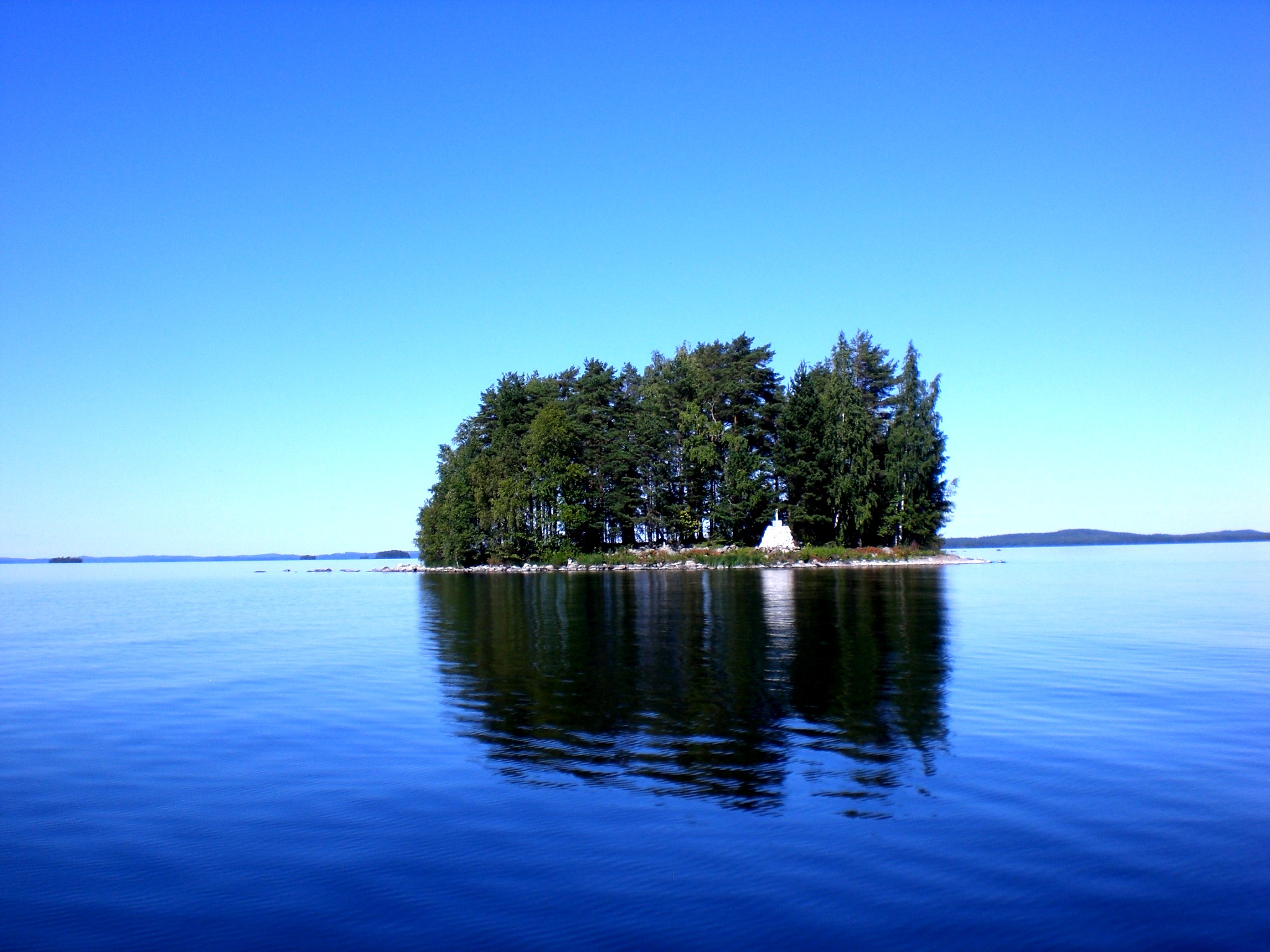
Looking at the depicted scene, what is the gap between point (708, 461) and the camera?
8069 centimetres

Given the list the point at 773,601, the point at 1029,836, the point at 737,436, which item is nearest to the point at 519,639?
the point at 773,601

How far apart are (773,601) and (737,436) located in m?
48.4

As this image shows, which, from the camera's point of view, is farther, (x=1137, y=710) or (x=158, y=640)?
(x=158, y=640)

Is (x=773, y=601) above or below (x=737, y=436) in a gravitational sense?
below

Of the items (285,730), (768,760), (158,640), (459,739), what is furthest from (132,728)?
(158,640)

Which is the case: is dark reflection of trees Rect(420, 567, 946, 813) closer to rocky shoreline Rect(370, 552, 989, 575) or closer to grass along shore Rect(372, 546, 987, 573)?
rocky shoreline Rect(370, 552, 989, 575)

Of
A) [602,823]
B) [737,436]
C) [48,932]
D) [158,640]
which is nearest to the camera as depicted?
[48,932]

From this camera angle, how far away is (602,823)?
322 inches

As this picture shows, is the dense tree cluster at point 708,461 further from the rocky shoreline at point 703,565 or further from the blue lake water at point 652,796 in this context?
the blue lake water at point 652,796

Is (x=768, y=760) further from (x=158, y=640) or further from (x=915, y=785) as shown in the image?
(x=158, y=640)

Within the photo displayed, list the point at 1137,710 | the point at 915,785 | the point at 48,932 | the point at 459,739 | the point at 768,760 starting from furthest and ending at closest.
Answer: the point at 1137,710, the point at 459,739, the point at 768,760, the point at 915,785, the point at 48,932

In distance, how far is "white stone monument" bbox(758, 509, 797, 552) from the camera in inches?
3159

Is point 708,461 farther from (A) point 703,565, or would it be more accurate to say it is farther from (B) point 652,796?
(B) point 652,796

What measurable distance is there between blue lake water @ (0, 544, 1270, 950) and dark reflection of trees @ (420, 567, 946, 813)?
94 millimetres
